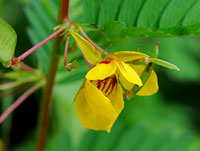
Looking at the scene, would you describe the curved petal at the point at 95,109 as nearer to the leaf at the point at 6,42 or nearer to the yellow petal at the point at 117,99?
the yellow petal at the point at 117,99

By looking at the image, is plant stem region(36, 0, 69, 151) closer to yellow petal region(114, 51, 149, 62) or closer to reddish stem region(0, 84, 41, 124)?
reddish stem region(0, 84, 41, 124)

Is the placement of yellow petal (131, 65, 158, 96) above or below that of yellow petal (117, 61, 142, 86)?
below

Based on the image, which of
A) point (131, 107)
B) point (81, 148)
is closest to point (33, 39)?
point (81, 148)

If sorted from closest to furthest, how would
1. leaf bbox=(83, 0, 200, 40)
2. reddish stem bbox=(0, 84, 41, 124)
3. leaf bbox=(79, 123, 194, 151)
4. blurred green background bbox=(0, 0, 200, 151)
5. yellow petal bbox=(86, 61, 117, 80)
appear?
yellow petal bbox=(86, 61, 117, 80)
leaf bbox=(83, 0, 200, 40)
reddish stem bbox=(0, 84, 41, 124)
leaf bbox=(79, 123, 194, 151)
blurred green background bbox=(0, 0, 200, 151)

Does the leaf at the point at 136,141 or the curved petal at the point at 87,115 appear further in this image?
the leaf at the point at 136,141

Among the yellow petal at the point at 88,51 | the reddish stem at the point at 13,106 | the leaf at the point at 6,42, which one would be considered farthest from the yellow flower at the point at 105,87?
the reddish stem at the point at 13,106

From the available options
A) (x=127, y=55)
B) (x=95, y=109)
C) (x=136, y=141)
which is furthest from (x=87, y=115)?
(x=136, y=141)

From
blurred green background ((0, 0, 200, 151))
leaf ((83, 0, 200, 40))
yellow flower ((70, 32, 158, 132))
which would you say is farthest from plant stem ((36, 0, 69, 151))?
blurred green background ((0, 0, 200, 151))
